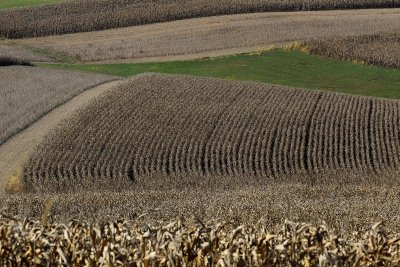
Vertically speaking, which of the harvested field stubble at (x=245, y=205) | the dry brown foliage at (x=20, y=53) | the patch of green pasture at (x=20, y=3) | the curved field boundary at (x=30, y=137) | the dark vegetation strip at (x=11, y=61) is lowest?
the harvested field stubble at (x=245, y=205)

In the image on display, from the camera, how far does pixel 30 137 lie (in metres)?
32.9

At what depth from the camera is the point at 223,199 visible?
67.3ft

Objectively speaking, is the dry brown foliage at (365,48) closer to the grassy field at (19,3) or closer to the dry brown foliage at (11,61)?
the dry brown foliage at (11,61)

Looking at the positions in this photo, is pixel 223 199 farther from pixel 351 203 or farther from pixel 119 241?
pixel 119 241

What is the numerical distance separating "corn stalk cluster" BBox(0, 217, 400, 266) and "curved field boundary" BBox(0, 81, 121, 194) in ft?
57.8

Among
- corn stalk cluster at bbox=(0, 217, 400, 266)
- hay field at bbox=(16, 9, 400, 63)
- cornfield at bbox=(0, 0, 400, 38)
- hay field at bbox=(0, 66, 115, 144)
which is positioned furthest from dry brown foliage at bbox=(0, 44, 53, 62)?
corn stalk cluster at bbox=(0, 217, 400, 266)

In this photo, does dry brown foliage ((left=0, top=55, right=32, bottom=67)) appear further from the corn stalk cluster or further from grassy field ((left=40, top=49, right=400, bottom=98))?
the corn stalk cluster

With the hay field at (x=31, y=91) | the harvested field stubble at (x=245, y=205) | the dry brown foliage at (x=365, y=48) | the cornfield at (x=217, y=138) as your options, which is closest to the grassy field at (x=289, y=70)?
the dry brown foliage at (x=365, y=48)

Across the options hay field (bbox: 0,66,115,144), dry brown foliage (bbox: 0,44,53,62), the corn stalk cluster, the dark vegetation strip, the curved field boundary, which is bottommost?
the corn stalk cluster

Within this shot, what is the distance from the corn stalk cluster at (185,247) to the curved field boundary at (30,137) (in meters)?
17.6

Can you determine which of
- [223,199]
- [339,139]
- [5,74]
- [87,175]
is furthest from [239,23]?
[223,199]

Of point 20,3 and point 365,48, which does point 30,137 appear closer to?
point 365,48

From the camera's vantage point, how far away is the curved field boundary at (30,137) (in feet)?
95.7

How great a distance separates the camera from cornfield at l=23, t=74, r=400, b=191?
28.4 metres
